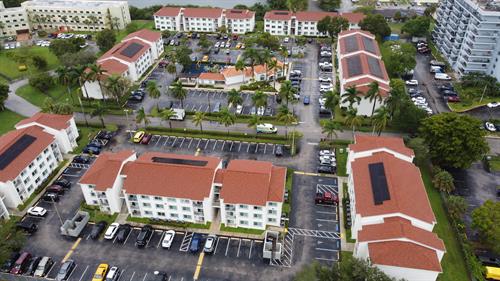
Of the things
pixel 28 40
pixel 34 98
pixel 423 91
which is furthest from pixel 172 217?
pixel 28 40

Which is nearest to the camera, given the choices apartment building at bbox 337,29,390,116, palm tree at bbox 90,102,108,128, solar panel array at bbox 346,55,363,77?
palm tree at bbox 90,102,108,128

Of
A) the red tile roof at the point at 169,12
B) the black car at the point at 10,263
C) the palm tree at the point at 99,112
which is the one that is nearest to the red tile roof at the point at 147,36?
the red tile roof at the point at 169,12

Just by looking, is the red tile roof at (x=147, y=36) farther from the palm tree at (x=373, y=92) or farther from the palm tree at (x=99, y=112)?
the palm tree at (x=373, y=92)

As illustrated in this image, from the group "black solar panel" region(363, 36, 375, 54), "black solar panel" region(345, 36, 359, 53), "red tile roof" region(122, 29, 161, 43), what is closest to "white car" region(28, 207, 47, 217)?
"red tile roof" region(122, 29, 161, 43)

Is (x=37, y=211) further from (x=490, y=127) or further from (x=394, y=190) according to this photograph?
(x=490, y=127)

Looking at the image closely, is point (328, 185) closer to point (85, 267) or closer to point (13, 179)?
point (85, 267)

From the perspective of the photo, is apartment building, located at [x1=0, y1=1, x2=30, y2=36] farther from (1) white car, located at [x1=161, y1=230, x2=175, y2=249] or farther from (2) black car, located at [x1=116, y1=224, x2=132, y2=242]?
(1) white car, located at [x1=161, y1=230, x2=175, y2=249]
